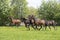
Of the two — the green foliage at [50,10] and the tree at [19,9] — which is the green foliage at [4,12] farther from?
the tree at [19,9]

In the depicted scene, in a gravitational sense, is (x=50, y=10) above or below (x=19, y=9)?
above

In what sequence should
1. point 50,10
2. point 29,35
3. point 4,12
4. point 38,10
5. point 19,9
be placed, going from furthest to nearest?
point 19,9
point 38,10
point 50,10
point 4,12
point 29,35

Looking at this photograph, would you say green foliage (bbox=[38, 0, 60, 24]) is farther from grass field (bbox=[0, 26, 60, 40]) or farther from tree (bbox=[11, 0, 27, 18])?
grass field (bbox=[0, 26, 60, 40])

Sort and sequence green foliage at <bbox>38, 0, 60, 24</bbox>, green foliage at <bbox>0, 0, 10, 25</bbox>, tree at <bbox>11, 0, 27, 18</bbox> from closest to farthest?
green foliage at <bbox>0, 0, 10, 25</bbox> → green foliage at <bbox>38, 0, 60, 24</bbox> → tree at <bbox>11, 0, 27, 18</bbox>

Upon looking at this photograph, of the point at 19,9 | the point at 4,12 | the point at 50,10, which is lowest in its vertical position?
the point at 19,9

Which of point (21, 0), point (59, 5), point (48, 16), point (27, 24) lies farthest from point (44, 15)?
point (27, 24)

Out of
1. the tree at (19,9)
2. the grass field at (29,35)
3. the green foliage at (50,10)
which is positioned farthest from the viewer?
the tree at (19,9)

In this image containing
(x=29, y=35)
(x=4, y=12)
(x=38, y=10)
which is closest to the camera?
(x=29, y=35)

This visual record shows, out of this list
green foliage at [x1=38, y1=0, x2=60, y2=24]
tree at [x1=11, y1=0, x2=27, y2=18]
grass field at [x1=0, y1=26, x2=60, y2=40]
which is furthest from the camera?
tree at [x1=11, y1=0, x2=27, y2=18]

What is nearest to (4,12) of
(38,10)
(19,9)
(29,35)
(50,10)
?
(38,10)

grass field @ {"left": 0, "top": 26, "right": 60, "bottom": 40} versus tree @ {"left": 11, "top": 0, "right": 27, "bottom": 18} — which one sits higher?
grass field @ {"left": 0, "top": 26, "right": 60, "bottom": 40}

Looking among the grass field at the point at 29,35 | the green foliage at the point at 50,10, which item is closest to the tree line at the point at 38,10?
the green foliage at the point at 50,10

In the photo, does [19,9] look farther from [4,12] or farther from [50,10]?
[4,12]

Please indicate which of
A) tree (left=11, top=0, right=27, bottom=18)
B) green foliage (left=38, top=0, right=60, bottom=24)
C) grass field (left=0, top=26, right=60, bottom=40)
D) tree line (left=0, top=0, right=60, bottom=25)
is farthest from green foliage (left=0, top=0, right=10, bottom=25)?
grass field (left=0, top=26, right=60, bottom=40)
